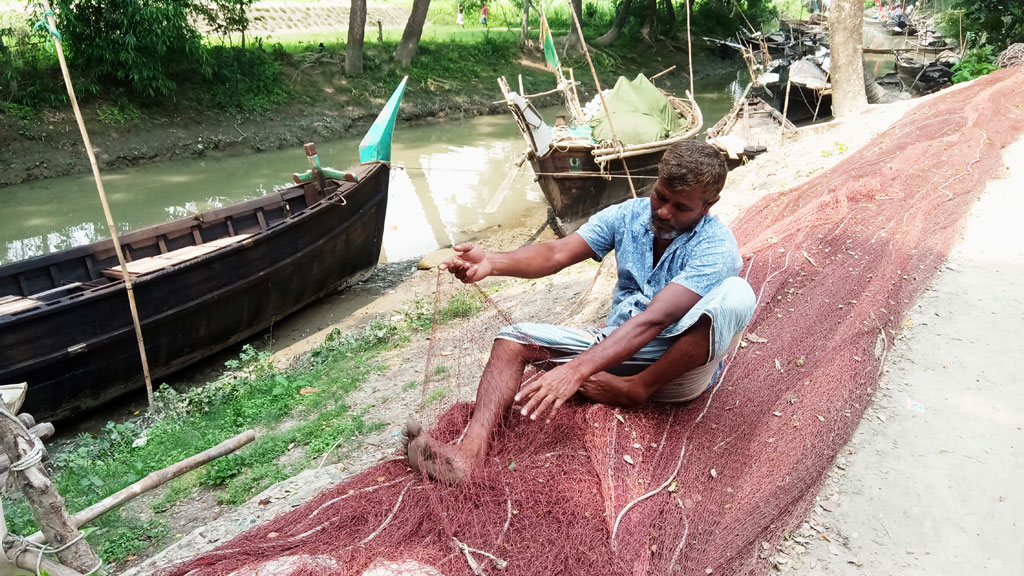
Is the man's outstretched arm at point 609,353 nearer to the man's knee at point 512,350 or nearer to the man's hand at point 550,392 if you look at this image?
the man's hand at point 550,392

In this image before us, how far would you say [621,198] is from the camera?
1112 cm

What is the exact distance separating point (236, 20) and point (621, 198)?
1180 cm

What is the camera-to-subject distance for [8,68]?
1350cm

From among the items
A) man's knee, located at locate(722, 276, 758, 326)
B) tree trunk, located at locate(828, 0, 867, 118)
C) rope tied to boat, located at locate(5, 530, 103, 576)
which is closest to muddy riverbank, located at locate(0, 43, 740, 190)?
tree trunk, located at locate(828, 0, 867, 118)

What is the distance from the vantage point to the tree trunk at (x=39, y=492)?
89.7 inches

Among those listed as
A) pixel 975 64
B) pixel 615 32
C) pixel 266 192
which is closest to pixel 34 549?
pixel 266 192

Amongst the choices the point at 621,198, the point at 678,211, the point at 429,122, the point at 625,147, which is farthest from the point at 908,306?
the point at 429,122

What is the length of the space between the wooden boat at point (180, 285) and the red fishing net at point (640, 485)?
15.5 ft

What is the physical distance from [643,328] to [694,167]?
0.61 meters

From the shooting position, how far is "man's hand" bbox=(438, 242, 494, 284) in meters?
2.58

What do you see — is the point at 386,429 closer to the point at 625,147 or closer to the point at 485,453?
the point at 485,453

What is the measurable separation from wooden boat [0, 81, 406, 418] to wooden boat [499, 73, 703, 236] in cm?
216

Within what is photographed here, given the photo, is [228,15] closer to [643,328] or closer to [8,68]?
[8,68]

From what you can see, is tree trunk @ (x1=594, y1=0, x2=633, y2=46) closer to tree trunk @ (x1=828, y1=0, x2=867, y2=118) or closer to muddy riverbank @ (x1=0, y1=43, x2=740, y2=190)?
muddy riverbank @ (x1=0, y1=43, x2=740, y2=190)
